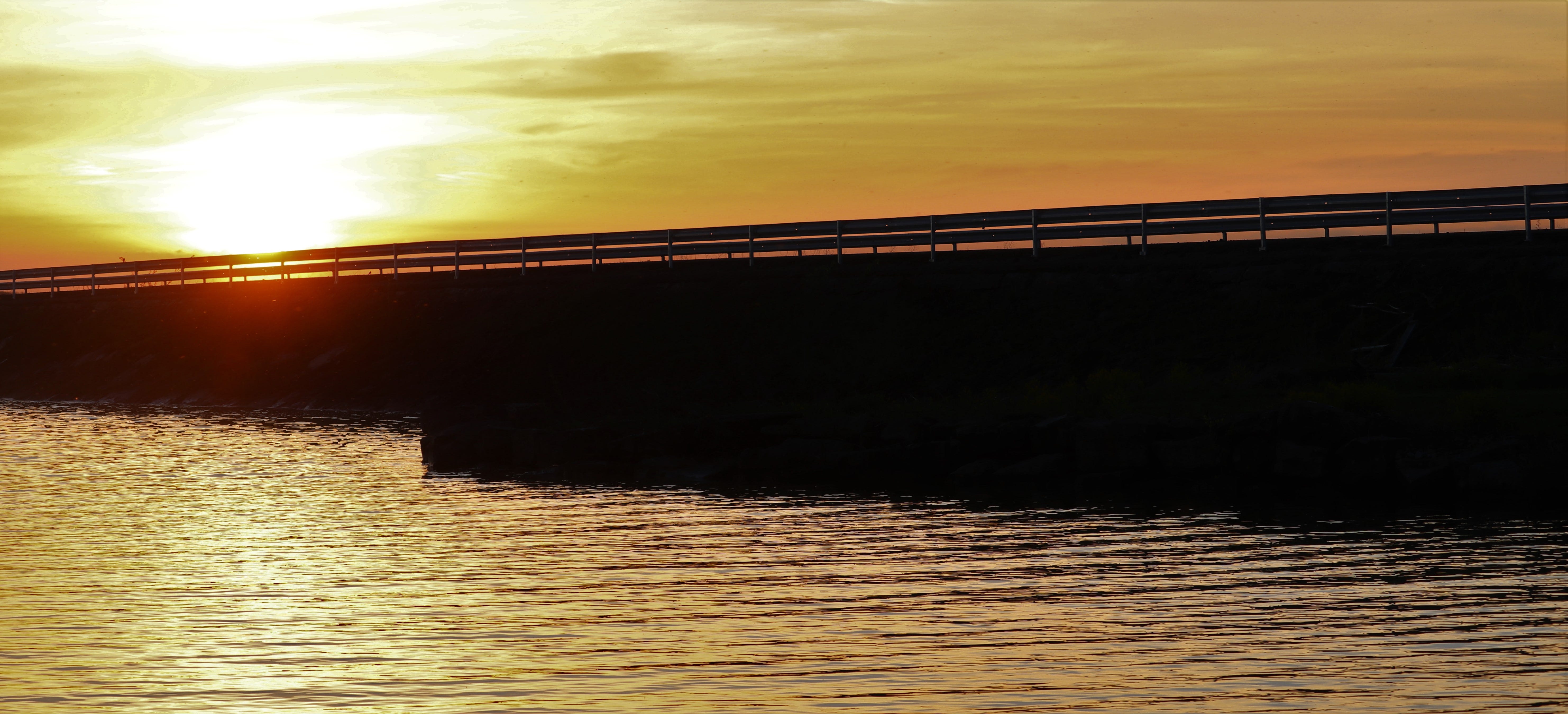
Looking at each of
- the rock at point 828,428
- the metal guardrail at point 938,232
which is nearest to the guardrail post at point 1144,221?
the metal guardrail at point 938,232

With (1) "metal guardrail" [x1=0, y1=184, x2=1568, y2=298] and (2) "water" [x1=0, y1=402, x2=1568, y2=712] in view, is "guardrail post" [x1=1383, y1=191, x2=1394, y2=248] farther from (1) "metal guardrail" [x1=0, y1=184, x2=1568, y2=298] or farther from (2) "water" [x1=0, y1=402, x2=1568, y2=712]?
(2) "water" [x1=0, y1=402, x2=1568, y2=712]

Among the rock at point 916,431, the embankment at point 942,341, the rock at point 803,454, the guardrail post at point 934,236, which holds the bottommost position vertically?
the rock at point 803,454

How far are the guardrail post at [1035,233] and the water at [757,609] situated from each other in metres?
18.2

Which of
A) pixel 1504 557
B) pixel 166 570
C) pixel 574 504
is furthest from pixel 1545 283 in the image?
pixel 166 570

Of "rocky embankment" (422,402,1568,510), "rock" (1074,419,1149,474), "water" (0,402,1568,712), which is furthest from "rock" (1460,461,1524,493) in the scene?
"rock" (1074,419,1149,474)

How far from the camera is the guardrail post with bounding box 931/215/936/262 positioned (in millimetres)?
39562

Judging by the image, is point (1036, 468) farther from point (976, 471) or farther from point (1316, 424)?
point (1316, 424)

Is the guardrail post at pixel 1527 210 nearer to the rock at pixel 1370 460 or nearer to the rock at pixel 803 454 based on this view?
the rock at pixel 1370 460

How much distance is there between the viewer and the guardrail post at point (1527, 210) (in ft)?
108

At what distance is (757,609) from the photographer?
1259 cm

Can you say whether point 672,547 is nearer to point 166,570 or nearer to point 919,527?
point 919,527

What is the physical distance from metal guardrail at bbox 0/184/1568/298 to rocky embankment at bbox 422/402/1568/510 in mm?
13822

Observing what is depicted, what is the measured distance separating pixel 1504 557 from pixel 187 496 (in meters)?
18.1

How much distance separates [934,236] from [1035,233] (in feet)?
9.72
